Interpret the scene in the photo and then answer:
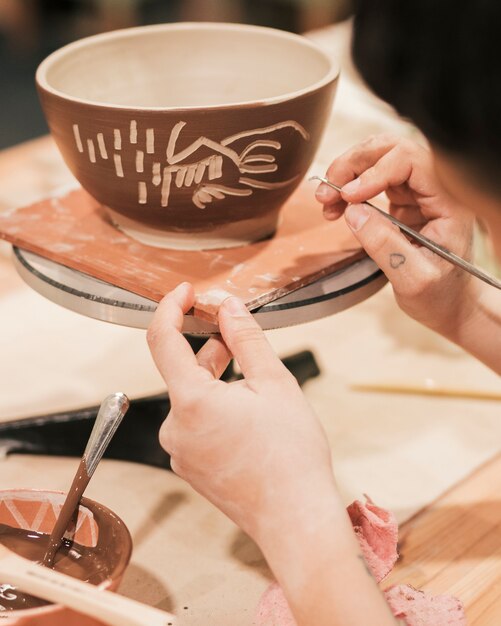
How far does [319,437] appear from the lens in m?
0.64

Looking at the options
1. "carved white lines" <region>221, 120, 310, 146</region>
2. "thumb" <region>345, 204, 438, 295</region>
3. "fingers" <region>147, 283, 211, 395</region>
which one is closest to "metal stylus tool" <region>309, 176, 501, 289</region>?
"thumb" <region>345, 204, 438, 295</region>

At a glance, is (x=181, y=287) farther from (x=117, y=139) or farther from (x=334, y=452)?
(x=334, y=452)

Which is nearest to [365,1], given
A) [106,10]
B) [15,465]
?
[15,465]

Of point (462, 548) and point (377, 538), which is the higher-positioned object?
point (377, 538)

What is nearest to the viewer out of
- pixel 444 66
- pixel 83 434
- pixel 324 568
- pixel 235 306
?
pixel 444 66

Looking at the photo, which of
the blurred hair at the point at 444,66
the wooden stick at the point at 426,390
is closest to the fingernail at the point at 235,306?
the blurred hair at the point at 444,66

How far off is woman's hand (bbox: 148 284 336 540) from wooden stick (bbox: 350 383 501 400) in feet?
1.70

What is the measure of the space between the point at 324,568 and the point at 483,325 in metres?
0.39

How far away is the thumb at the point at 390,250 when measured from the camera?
2.65 ft

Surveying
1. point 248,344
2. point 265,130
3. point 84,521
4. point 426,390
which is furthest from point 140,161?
point 426,390

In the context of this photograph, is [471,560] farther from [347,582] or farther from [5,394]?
[5,394]

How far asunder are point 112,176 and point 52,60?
6.5 inches

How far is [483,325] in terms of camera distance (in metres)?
0.89

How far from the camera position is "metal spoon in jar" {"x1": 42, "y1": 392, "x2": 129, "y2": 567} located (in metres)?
0.73
